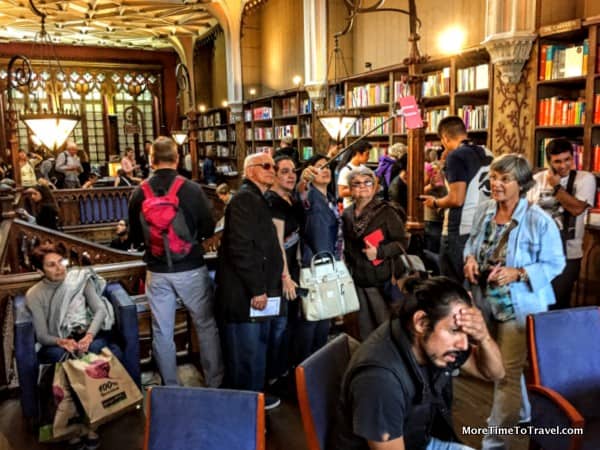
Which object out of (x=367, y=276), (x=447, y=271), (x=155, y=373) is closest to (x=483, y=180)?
(x=447, y=271)

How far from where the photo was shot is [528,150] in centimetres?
455

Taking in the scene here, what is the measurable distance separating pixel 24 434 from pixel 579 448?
2516mm

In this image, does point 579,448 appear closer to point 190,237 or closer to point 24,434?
point 190,237

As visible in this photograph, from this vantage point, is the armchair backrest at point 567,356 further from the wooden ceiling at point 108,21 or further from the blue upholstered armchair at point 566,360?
the wooden ceiling at point 108,21

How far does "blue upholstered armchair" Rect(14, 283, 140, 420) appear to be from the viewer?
2559mm

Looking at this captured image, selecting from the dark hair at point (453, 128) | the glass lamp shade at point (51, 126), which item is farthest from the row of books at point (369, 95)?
the glass lamp shade at point (51, 126)

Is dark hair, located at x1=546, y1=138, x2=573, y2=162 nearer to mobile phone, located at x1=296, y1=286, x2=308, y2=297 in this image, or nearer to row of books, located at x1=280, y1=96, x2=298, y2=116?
mobile phone, located at x1=296, y1=286, x2=308, y2=297

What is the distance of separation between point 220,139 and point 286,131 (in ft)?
12.5

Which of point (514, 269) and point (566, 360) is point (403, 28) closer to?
point (514, 269)

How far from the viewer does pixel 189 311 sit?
9.64ft

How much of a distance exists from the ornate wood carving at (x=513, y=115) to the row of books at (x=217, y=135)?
25.5 feet

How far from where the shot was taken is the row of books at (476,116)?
5.03 metres

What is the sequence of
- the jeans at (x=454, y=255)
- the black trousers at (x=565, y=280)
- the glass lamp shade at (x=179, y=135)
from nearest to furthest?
the jeans at (x=454, y=255) → the black trousers at (x=565, y=280) → the glass lamp shade at (x=179, y=135)

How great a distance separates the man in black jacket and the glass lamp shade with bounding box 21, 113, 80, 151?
5.87ft
